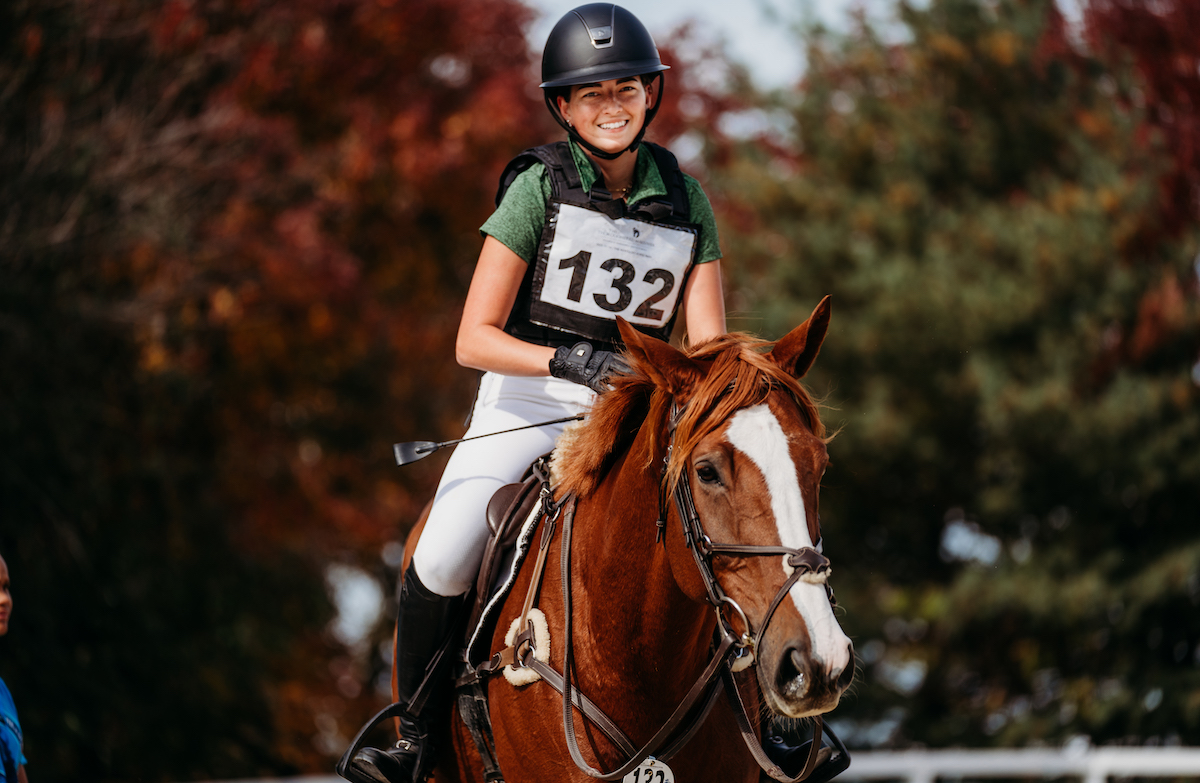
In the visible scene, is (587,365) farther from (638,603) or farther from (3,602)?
(3,602)

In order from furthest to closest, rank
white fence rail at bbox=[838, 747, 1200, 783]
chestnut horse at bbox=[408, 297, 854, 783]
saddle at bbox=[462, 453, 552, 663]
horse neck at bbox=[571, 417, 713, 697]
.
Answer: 1. white fence rail at bbox=[838, 747, 1200, 783]
2. saddle at bbox=[462, 453, 552, 663]
3. horse neck at bbox=[571, 417, 713, 697]
4. chestnut horse at bbox=[408, 297, 854, 783]

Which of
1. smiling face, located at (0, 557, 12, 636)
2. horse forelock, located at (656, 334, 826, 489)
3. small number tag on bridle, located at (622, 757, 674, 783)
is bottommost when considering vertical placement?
small number tag on bridle, located at (622, 757, 674, 783)

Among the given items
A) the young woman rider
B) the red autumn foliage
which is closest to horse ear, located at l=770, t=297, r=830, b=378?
the young woman rider

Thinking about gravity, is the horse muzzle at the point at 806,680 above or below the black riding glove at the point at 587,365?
below

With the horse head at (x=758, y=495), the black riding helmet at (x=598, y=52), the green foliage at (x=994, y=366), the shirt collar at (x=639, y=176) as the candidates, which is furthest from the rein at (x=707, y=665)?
the green foliage at (x=994, y=366)

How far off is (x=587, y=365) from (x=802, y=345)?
0.63m

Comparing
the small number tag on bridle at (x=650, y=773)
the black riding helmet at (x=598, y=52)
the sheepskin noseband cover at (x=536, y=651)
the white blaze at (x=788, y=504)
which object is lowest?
the small number tag on bridle at (x=650, y=773)

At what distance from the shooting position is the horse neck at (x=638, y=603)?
10.1ft

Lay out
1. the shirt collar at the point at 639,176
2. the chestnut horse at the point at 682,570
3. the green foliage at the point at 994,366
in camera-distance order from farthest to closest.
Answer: the green foliage at the point at 994,366
the shirt collar at the point at 639,176
the chestnut horse at the point at 682,570

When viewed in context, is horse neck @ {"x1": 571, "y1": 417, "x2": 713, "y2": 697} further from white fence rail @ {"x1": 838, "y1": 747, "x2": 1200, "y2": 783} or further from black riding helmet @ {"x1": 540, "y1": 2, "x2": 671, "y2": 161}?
white fence rail @ {"x1": 838, "y1": 747, "x2": 1200, "y2": 783}

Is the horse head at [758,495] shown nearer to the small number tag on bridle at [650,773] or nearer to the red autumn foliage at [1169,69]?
the small number tag on bridle at [650,773]

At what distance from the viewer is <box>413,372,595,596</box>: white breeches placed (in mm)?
3629

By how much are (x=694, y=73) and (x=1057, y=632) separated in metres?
8.04

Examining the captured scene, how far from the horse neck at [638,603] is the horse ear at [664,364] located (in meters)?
0.18
